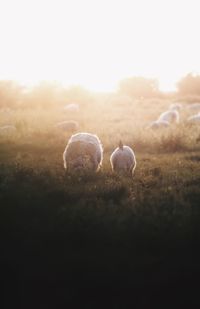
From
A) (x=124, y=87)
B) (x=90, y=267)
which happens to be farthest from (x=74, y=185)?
(x=124, y=87)

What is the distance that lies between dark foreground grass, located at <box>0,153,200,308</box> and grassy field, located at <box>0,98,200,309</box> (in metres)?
0.02

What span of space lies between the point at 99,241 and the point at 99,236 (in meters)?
0.18

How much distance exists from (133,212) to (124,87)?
5860 cm

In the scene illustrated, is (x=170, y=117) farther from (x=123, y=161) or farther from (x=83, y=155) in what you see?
(x=83, y=155)

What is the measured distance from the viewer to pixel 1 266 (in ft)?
30.6

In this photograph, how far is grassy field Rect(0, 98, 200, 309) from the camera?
8.53m

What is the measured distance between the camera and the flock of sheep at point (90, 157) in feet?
50.1

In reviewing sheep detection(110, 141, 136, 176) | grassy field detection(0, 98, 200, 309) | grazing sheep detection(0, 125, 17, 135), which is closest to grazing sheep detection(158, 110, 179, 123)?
grazing sheep detection(0, 125, 17, 135)

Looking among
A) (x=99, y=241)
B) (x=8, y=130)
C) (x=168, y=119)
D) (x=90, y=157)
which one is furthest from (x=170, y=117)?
(x=99, y=241)

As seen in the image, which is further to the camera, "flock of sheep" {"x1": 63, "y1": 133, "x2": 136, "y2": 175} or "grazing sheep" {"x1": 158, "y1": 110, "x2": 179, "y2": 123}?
"grazing sheep" {"x1": 158, "y1": 110, "x2": 179, "y2": 123}

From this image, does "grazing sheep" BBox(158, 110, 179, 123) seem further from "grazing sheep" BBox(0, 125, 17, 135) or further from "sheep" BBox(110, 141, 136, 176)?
"sheep" BBox(110, 141, 136, 176)

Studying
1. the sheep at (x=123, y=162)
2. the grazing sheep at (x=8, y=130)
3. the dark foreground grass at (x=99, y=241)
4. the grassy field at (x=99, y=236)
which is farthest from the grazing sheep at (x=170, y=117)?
the dark foreground grass at (x=99, y=241)

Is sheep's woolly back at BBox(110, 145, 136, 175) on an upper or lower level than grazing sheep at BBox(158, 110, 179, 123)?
lower

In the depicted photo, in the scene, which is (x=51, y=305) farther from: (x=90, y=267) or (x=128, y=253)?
(x=128, y=253)
